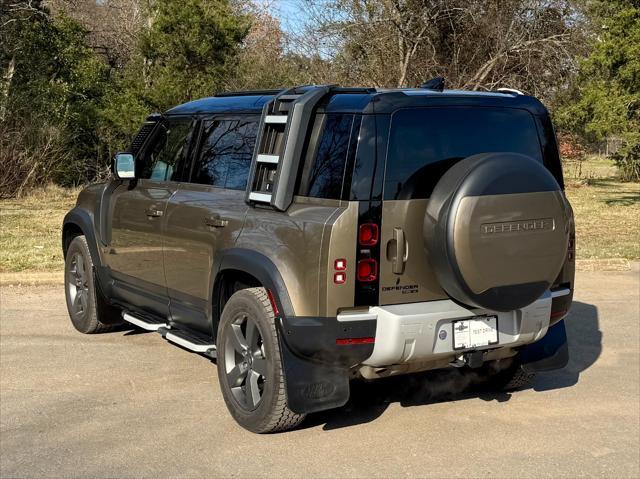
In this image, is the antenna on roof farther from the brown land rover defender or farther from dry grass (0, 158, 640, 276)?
dry grass (0, 158, 640, 276)

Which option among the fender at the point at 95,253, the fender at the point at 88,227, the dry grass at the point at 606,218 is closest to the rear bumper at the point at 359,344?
the fender at the point at 95,253

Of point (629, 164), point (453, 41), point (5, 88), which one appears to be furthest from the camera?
point (629, 164)

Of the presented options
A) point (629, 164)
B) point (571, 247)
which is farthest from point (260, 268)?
point (629, 164)

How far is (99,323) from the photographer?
275 inches

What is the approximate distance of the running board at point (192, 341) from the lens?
525 cm

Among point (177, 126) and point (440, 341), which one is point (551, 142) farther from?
point (177, 126)

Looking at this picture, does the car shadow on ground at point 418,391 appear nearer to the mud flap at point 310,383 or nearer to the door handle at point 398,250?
the mud flap at point 310,383

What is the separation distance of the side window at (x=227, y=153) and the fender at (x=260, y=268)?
1.60 feet

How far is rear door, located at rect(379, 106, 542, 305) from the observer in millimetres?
4230

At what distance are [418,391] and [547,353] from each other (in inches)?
35.7

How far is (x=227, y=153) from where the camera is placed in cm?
533

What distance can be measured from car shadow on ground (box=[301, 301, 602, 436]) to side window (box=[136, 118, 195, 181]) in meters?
2.02

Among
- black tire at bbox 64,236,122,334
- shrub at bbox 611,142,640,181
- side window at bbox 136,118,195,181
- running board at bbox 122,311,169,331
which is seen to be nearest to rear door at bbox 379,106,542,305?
side window at bbox 136,118,195,181

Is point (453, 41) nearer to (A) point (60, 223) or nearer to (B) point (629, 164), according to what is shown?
(B) point (629, 164)
